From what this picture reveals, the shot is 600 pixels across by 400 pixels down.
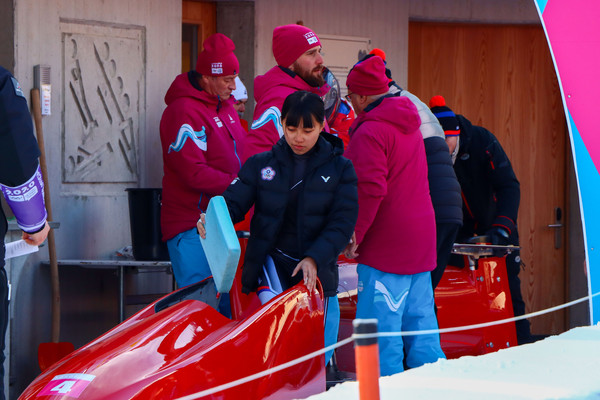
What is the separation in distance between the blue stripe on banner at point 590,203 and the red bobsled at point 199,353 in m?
1.16

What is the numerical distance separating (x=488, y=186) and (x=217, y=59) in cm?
202

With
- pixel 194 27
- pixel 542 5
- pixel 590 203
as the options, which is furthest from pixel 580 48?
pixel 194 27

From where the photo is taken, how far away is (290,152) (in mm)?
4195

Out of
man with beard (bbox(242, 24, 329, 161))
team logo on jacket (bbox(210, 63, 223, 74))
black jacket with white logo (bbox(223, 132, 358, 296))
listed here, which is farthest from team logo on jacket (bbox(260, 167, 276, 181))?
team logo on jacket (bbox(210, 63, 223, 74))

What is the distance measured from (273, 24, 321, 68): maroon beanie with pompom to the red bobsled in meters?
1.34

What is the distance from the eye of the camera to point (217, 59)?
5.65m

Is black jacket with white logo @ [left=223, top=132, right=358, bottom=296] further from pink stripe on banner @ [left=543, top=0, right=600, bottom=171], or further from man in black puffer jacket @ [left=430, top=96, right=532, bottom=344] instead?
man in black puffer jacket @ [left=430, top=96, right=532, bottom=344]

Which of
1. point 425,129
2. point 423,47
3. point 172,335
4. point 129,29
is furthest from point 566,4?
point 423,47

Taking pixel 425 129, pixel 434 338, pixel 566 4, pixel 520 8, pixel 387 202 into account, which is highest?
pixel 520 8

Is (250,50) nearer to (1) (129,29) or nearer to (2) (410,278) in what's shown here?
(1) (129,29)

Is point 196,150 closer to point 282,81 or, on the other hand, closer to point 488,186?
point 282,81

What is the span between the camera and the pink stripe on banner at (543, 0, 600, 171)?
3910 millimetres

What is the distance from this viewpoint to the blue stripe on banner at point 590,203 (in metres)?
3.95

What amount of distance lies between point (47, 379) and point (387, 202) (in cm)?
186
